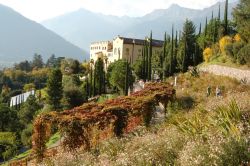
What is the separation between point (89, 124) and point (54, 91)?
4056cm

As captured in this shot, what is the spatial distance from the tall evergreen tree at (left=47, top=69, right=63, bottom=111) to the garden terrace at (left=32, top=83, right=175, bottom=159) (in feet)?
125

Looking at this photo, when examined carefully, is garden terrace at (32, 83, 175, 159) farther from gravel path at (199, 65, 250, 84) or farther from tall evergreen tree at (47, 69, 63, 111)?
tall evergreen tree at (47, 69, 63, 111)

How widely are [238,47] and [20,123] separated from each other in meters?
33.1

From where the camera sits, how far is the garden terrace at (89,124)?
14961 millimetres

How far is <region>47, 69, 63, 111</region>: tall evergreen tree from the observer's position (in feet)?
180

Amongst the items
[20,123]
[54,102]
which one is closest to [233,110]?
[54,102]

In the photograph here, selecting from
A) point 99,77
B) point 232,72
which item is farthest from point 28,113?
point 232,72

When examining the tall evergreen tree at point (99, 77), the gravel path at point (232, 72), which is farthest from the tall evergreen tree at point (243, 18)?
the tall evergreen tree at point (99, 77)

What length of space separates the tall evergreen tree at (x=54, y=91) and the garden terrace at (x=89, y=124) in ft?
125

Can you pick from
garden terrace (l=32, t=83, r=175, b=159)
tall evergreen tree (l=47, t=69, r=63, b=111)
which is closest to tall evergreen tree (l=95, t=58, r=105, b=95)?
tall evergreen tree (l=47, t=69, r=63, b=111)

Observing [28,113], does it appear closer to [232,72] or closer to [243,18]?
[243,18]

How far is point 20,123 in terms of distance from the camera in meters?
57.2

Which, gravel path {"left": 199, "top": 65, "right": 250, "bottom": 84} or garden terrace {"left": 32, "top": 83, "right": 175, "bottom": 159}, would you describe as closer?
garden terrace {"left": 32, "top": 83, "right": 175, "bottom": 159}

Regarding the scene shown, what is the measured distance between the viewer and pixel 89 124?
15.3 m
